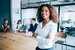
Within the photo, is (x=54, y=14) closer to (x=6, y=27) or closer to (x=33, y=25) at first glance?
(x=33, y=25)

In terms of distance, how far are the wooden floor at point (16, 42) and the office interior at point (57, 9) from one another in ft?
0.48

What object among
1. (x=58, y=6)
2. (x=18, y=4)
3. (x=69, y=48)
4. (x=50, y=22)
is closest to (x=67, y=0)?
(x=58, y=6)

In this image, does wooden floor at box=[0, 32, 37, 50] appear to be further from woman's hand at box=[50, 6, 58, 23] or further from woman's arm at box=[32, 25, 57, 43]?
woman's hand at box=[50, 6, 58, 23]

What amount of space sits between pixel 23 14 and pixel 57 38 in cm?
66

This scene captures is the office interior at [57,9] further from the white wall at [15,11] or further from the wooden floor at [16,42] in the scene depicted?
the wooden floor at [16,42]

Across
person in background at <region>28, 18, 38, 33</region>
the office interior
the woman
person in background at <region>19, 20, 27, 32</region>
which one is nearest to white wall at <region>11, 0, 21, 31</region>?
the office interior

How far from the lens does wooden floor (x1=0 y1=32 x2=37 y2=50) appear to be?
6.64 feet

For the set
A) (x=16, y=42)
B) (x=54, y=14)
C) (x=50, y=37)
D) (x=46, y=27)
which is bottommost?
(x=16, y=42)

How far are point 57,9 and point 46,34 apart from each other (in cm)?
34

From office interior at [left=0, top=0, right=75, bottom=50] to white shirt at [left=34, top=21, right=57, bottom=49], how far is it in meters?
0.07

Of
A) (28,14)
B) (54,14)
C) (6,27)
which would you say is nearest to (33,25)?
(28,14)

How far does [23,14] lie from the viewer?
2086 millimetres

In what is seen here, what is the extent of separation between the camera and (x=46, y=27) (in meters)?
1.80

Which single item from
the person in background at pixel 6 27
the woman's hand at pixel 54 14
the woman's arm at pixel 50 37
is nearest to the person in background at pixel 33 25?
the woman's arm at pixel 50 37
